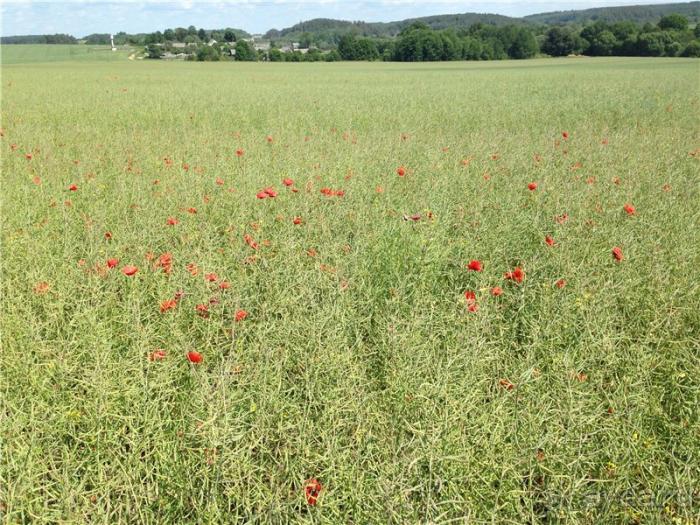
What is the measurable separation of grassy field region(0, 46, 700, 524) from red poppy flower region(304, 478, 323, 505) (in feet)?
0.08

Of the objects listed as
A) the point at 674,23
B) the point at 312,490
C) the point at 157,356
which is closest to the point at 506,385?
the point at 312,490

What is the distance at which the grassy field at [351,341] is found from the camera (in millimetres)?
1534

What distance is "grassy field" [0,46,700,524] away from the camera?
5.03 ft

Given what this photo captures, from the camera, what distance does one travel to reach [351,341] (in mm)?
2441

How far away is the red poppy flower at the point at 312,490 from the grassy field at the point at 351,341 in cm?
2

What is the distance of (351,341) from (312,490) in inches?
39.4

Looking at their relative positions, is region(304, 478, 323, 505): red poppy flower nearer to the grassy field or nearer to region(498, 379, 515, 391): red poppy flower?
the grassy field

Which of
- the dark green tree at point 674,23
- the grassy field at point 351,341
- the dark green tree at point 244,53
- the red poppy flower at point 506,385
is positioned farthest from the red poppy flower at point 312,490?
the dark green tree at point 674,23

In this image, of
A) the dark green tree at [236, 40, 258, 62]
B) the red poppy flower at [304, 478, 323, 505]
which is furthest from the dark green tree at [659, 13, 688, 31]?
the red poppy flower at [304, 478, 323, 505]

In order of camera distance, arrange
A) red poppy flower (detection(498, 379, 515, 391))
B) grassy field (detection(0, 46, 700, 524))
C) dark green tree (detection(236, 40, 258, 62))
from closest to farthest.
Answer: grassy field (detection(0, 46, 700, 524))
red poppy flower (detection(498, 379, 515, 391))
dark green tree (detection(236, 40, 258, 62))

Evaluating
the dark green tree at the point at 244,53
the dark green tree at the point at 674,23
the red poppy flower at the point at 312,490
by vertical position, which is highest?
the dark green tree at the point at 674,23

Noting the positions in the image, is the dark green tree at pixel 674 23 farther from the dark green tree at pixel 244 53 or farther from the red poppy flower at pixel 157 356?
the red poppy flower at pixel 157 356

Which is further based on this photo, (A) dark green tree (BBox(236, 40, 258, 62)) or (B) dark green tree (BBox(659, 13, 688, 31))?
(B) dark green tree (BBox(659, 13, 688, 31))

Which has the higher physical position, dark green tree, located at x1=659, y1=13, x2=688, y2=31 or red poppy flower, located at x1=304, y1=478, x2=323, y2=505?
dark green tree, located at x1=659, y1=13, x2=688, y2=31
